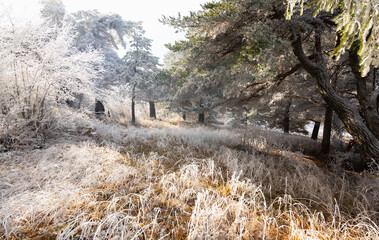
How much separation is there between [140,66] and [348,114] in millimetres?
16974

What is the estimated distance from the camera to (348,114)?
424 centimetres

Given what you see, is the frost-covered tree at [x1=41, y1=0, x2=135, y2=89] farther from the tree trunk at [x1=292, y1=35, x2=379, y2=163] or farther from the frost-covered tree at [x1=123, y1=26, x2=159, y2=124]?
the tree trunk at [x1=292, y1=35, x2=379, y2=163]

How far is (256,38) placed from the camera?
4023 mm

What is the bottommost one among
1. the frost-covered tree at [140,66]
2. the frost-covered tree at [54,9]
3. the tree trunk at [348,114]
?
the tree trunk at [348,114]

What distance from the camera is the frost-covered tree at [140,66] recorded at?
16.1 metres

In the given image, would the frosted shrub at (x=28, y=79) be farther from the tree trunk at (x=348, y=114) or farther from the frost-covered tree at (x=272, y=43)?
the tree trunk at (x=348, y=114)

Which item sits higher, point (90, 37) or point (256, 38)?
point (90, 37)

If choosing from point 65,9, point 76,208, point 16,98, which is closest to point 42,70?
point 16,98

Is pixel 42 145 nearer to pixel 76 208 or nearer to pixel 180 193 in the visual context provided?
pixel 76 208

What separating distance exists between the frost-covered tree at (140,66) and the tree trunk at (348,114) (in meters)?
13.3

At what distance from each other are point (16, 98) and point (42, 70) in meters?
1.19

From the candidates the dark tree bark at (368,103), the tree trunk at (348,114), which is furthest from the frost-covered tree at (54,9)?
the dark tree bark at (368,103)

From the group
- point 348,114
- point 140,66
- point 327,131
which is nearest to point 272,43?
point 348,114

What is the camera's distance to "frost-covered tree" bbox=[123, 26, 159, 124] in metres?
16.1
